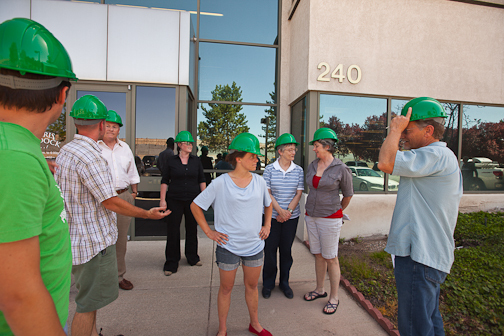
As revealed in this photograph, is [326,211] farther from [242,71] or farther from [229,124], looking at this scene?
[242,71]

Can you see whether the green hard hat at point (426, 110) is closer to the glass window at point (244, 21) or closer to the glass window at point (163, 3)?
the glass window at point (244, 21)

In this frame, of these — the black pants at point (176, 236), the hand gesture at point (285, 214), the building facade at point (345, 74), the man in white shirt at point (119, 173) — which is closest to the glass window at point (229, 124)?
the building facade at point (345, 74)

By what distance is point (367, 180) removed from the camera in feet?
17.4

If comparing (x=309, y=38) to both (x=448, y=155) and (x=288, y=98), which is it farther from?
(x=448, y=155)

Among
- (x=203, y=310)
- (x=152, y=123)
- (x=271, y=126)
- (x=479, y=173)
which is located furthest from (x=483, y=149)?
(x=152, y=123)

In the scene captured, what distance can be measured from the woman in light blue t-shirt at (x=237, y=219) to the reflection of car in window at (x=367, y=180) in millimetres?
3469

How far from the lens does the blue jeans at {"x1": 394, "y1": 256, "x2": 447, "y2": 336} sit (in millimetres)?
1697

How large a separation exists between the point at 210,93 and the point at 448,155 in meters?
5.34

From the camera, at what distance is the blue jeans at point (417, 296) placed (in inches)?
66.8

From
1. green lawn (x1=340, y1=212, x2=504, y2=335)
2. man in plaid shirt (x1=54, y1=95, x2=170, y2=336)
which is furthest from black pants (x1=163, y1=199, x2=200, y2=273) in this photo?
green lawn (x1=340, y1=212, x2=504, y2=335)

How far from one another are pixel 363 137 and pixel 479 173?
2.87 meters

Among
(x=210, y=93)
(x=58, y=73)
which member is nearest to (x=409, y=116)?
(x=58, y=73)

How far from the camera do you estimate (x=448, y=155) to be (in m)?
1.72

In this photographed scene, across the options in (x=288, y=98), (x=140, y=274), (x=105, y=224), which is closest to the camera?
(x=105, y=224)
